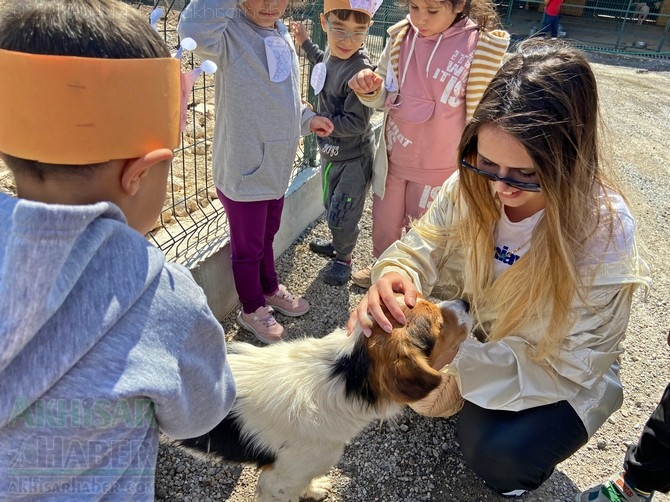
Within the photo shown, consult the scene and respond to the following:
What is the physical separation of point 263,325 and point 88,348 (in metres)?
2.30

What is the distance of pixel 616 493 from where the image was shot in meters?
2.29

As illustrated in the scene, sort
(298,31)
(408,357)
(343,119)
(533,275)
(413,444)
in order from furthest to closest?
(298,31) → (343,119) → (413,444) → (533,275) → (408,357)

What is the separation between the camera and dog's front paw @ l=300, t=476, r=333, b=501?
236 centimetres

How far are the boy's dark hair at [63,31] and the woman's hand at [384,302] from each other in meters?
1.35

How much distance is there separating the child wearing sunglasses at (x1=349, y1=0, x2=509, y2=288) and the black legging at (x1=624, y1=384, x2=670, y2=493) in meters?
1.96

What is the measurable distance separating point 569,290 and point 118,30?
1840 mm

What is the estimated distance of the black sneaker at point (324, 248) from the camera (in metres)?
4.27

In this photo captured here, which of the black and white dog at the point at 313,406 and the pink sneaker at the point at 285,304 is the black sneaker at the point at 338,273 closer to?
the pink sneaker at the point at 285,304

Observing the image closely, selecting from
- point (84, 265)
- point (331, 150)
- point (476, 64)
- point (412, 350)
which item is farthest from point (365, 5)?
point (84, 265)

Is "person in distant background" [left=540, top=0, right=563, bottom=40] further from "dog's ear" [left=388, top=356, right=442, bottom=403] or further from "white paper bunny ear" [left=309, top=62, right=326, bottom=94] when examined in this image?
"dog's ear" [left=388, top=356, right=442, bottom=403]

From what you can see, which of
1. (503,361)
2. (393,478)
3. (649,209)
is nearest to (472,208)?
(503,361)

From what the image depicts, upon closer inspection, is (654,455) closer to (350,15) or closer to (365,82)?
(365,82)

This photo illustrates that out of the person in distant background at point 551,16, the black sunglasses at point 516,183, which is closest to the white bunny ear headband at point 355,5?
the black sunglasses at point 516,183

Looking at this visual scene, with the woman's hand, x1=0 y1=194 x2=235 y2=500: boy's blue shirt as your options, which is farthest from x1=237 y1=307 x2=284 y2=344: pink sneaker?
x1=0 y1=194 x2=235 y2=500: boy's blue shirt
